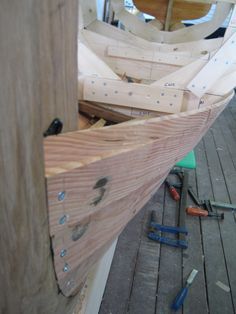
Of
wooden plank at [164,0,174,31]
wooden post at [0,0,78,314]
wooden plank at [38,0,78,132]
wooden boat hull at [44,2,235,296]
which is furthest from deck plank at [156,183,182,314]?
wooden plank at [164,0,174,31]

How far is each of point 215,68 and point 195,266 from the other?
112 centimetres

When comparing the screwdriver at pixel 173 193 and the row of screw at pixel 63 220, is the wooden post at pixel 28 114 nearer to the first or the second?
the row of screw at pixel 63 220

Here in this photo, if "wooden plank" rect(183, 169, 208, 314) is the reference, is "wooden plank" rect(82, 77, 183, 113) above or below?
above

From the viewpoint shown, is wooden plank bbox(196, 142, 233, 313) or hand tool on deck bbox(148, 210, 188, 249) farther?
hand tool on deck bbox(148, 210, 188, 249)

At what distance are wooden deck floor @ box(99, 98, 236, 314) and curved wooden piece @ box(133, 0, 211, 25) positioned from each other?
1.52m

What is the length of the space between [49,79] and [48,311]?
0.49 meters

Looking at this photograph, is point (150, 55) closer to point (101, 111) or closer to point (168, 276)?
point (101, 111)

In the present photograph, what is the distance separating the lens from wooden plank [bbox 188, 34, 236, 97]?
2.93 feet

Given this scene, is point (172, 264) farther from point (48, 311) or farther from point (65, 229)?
point (65, 229)

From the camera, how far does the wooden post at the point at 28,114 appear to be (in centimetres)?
33

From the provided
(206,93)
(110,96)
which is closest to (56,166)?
(110,96)

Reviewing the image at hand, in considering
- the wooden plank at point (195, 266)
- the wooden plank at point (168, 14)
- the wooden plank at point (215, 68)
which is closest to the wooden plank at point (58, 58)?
the wooden plank at point (215, 68)

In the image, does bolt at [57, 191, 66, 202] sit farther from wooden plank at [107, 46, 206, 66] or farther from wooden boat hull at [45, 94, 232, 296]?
wooden plank at [107, 46, 206, 66]

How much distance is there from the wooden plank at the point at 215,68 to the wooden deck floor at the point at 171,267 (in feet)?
3.40
